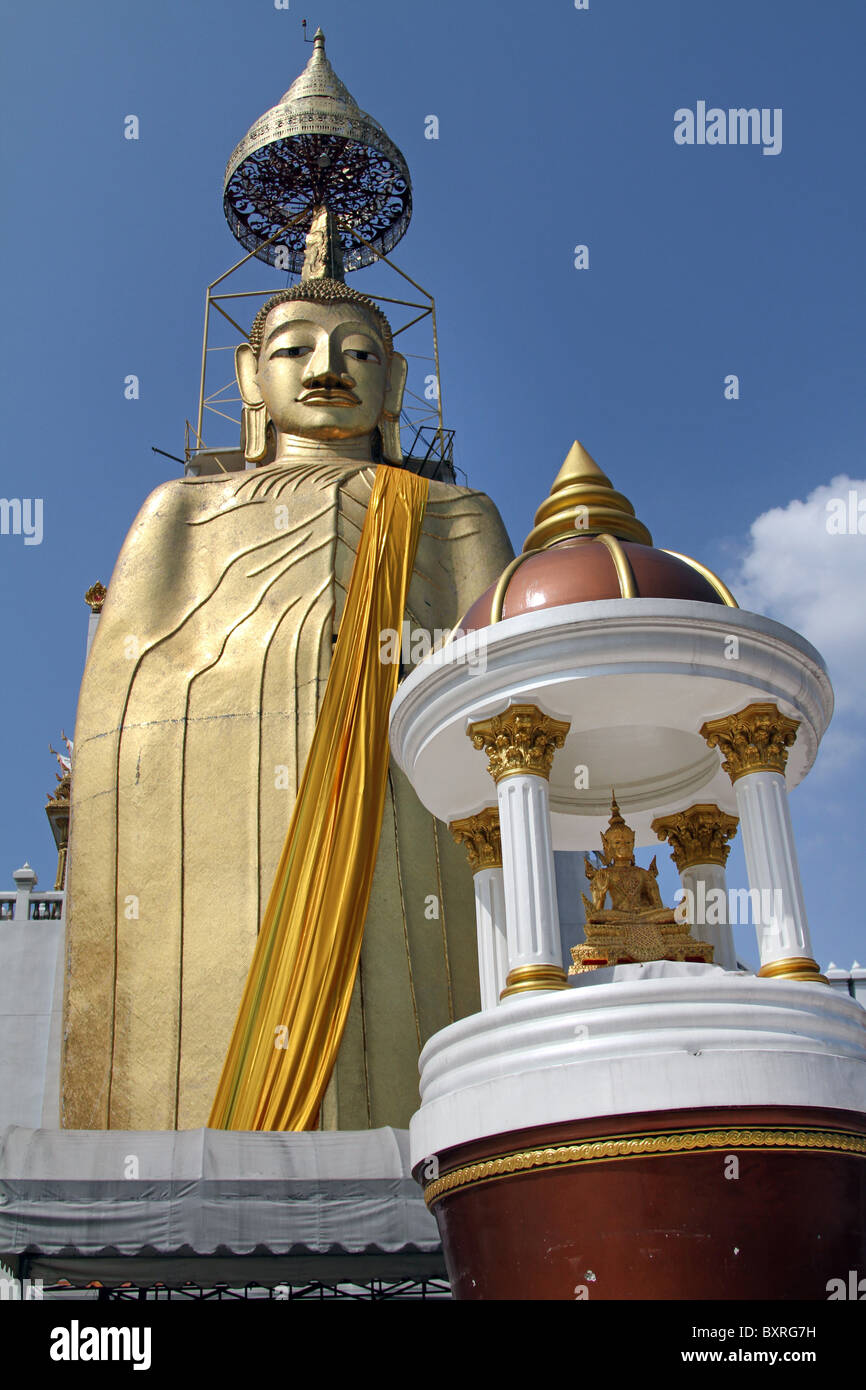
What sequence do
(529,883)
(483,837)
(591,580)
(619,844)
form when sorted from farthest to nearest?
(483,837) → (619,844) → (591,580) → (529,883)

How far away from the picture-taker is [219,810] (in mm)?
13961

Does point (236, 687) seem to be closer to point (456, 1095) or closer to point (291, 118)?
point (456, 1095)

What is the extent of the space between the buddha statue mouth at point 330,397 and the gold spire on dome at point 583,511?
23.1 feet

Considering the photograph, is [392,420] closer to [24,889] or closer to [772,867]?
[24,889]

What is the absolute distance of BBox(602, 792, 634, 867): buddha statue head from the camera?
9.52 metres

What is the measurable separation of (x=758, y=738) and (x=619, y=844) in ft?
4.67

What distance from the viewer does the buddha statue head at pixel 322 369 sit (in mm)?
16891

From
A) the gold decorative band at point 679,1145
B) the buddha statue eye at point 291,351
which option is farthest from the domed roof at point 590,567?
the buddha statue eye at point 291,351

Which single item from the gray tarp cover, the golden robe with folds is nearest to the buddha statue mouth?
the golden robe with folds

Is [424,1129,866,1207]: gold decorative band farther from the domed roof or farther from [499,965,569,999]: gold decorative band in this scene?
the domed roof

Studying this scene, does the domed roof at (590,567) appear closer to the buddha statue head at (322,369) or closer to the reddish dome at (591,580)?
the reddish dome at (591,580)

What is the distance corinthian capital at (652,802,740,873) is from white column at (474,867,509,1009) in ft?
4.56

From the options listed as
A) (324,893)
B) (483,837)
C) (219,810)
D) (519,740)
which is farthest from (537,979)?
(219,810)
